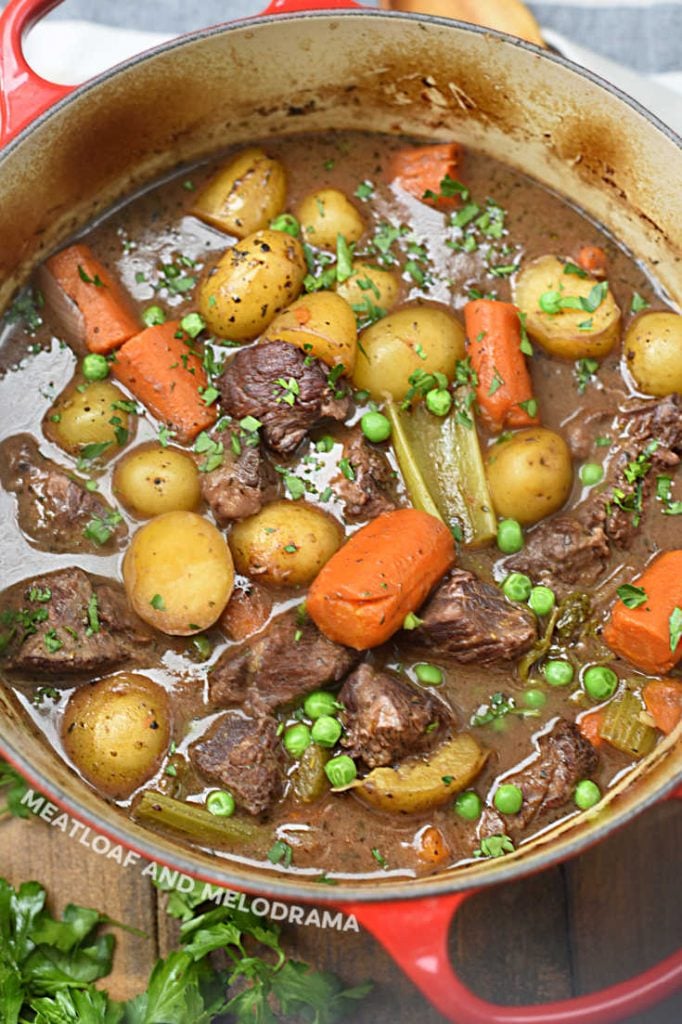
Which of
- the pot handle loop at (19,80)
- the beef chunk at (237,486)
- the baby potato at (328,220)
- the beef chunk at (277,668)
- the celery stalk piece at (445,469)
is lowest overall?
the beef chunk at (277,668)

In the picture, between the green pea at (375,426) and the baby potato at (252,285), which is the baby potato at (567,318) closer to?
the green pea at (375,426)

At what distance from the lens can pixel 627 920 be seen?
3.17 metres

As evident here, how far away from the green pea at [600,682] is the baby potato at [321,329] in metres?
1.03

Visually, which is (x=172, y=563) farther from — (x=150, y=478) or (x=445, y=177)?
(x=445, y=177)

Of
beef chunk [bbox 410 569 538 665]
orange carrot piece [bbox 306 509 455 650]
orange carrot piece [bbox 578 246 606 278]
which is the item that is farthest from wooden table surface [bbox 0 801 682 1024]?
orange carrot piece [bbox 578 246 606 278]

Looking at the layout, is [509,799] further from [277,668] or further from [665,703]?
[277,668]

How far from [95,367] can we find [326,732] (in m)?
1.16

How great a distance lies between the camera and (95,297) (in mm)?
3123

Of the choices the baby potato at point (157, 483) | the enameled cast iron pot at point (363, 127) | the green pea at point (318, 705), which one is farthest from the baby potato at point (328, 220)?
the green pea at point (318, 705)

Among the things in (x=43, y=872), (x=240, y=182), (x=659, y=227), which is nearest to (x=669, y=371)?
(x=659, y=227)

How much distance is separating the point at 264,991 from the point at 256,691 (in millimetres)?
773

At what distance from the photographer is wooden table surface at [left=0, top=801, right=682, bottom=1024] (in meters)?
3.06

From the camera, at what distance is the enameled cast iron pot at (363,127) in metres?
2.53

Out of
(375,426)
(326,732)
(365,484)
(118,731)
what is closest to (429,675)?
(326,732)
